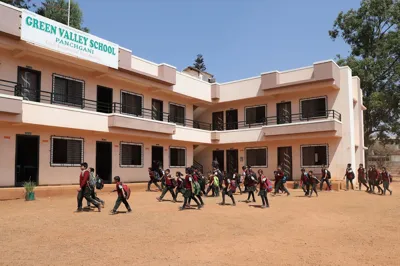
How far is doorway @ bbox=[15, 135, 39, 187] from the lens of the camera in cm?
1683

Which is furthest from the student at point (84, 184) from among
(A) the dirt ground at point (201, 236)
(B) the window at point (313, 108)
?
(B) the window at point (313, 108)

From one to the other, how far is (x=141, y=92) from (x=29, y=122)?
28.4 feet

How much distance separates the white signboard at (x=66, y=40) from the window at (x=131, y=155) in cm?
513

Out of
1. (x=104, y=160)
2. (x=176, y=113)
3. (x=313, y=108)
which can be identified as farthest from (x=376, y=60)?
(x=104, y=160)

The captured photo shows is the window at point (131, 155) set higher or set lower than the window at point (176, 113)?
lower

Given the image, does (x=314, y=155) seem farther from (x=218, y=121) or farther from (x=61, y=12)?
(x=61, y=12)

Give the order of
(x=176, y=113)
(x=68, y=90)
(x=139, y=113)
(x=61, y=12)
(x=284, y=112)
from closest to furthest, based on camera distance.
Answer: (x=68, y=90) < (x=139, y=113) < (x=284, y=112) < (x=176, y=113) < (x=61, y=12)

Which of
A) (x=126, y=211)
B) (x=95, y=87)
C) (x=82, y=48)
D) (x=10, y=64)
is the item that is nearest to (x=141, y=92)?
(x=95, y=87)

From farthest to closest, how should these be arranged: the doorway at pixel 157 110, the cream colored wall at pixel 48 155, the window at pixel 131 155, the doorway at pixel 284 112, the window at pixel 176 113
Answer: the window at pixel 176 113, the doorway at pixel 284 112, the doorway at pixel 157 110, the window at pixel 131 155, the cream colored wall at pixel 48 155

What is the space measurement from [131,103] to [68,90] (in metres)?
4.55

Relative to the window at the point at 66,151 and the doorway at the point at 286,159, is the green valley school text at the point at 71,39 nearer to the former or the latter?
the window at the point at 66,151

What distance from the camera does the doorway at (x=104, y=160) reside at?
→ 20.7 m

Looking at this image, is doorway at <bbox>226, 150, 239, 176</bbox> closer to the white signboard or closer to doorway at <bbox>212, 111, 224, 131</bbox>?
doorway at <bbox>212, 111, 224, 131</bbox>

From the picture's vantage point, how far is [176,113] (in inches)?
1046
